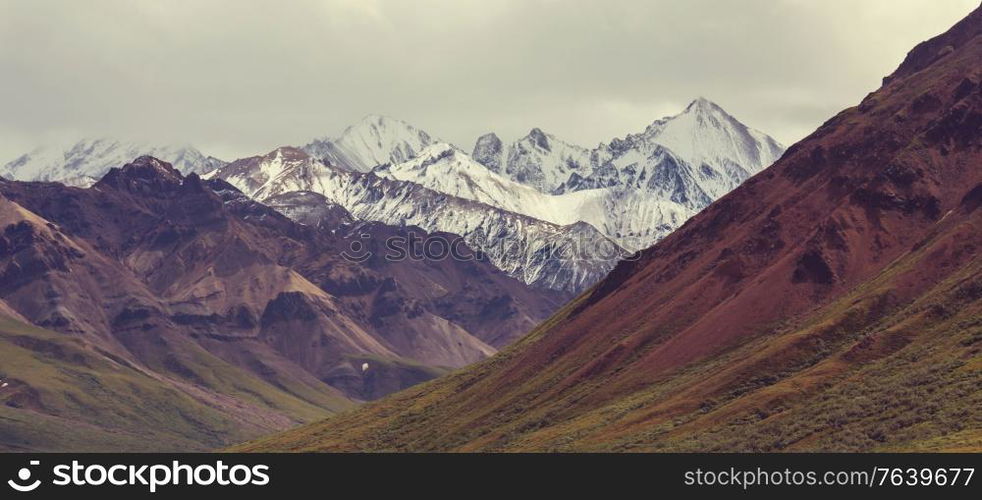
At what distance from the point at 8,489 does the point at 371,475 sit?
1148 inches

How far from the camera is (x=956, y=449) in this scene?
188 meters

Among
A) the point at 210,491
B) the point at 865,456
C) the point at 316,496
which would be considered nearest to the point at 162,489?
the point at 210,491

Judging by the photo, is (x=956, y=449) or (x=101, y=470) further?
(x=956, y=449)

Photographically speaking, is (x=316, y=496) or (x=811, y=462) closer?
(x=316, y=496)

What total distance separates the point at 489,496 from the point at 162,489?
26043 mm

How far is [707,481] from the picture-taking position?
130000 millimetres

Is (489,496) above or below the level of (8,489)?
below

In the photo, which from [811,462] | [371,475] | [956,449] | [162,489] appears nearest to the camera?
[162,489]

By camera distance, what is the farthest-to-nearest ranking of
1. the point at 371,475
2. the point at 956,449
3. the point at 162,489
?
the point at 956,449
the point at 371,475
the point at 162,489

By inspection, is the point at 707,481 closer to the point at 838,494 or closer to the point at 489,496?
the point at 838,494

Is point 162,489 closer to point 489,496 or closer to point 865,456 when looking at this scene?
point 489,496

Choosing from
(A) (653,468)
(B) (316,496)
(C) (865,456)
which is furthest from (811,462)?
(B) (316,496)

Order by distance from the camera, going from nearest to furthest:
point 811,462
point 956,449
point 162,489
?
point 162,489
point 811,462
point 956,449

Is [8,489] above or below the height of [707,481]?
above
